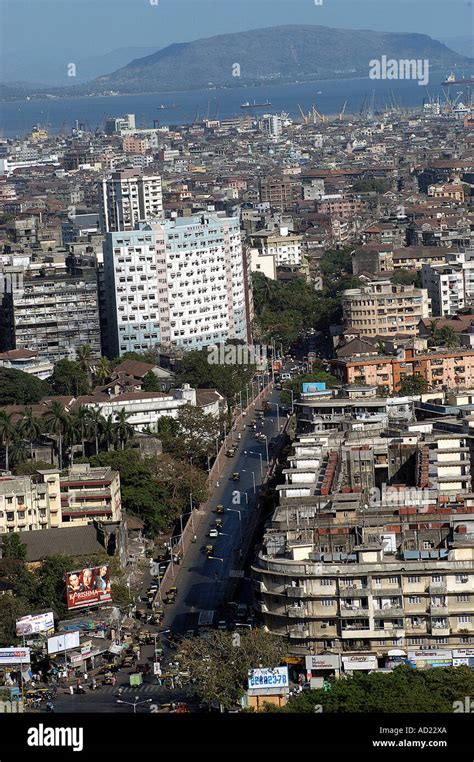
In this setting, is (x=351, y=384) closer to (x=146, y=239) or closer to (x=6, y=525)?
(x=146, y=239)

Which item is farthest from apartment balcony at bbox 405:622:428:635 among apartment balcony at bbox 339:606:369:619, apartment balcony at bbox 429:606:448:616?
apartment balcony at bbox 339:606:369:619

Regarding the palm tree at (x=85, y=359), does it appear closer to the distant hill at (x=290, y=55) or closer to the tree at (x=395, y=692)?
the tree at (x=395, y=692)

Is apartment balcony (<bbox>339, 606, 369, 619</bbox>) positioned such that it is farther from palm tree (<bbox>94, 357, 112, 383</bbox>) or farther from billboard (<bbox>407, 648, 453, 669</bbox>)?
palm tree (<bbox>94, 357, 112, 383</bbox>)

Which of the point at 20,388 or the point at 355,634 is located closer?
the point at 355,634

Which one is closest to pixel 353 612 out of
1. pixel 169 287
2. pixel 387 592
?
pixel 387 592

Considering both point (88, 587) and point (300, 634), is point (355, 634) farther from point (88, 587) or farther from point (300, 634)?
point (88, 587)

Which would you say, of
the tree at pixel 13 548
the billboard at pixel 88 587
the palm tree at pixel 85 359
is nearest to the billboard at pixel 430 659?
the billboard at pixel 88 587
